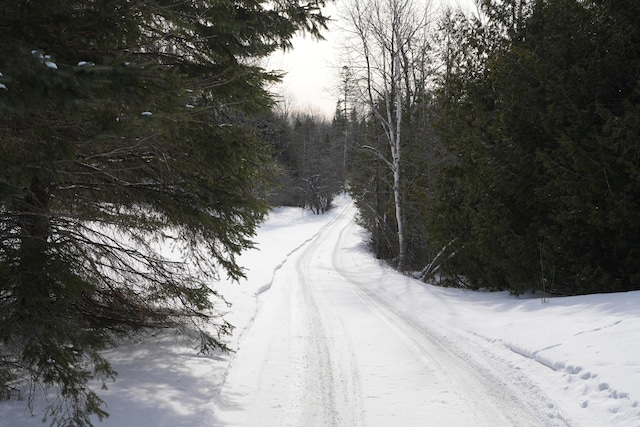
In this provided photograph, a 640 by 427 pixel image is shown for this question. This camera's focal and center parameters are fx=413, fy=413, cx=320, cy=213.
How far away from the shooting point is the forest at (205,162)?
3.14 m

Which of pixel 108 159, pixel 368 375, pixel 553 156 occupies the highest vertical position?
pixel 553 156

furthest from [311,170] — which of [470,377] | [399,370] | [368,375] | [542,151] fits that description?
[470,377]

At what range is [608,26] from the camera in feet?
26.9

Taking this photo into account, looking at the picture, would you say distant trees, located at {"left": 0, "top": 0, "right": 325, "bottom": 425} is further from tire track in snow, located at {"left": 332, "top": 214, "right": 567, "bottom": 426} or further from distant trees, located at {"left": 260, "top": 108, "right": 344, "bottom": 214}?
distant trees, located at {"left": 260, "top": 108, "right": 344, "bottom": 214}

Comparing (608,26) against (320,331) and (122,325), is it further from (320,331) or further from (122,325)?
(122,325)

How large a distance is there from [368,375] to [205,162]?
348 cm

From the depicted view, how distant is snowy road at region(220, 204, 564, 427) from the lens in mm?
4355

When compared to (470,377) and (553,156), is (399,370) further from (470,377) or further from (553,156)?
(553,156)

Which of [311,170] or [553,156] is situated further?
[311,170]

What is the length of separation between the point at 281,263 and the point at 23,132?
15835 millimetres

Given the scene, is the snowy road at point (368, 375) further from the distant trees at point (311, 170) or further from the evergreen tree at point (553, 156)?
the distant trees at point (311, 170)

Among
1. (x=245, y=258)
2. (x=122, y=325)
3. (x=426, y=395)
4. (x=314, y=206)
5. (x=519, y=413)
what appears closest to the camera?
(x=519, y=413)

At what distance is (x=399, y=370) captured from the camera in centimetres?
562

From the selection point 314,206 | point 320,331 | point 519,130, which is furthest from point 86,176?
point 314,206
